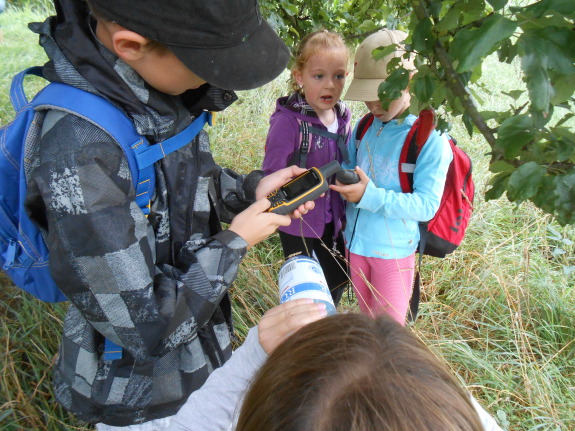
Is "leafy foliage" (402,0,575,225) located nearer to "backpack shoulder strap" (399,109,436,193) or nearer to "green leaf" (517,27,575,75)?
"green leaf" (517,27,575,75)

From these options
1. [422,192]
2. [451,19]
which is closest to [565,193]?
[451,19]

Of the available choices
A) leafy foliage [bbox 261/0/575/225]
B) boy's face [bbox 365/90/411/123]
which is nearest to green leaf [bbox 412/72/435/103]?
leafy foliage [bbox 261/0/575/225]

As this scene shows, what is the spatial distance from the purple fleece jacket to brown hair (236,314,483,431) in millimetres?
1281

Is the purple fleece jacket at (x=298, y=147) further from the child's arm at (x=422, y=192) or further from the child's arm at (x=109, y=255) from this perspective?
the child's arm at (x=109, y=255)

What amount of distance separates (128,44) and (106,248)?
1.36ft

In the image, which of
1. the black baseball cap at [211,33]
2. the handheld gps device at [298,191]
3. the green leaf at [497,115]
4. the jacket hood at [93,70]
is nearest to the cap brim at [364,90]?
the handheld gps device at [298,191]

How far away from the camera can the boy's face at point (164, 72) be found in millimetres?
911

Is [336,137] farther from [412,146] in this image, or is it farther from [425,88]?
[425,88]

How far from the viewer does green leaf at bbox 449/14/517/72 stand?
0.72m

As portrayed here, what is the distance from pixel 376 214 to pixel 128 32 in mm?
1301

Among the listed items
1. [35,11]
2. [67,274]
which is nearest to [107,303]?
[67,274]

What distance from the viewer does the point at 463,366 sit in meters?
2.13

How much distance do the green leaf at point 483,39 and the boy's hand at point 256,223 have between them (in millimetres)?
609

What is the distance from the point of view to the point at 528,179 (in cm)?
89
